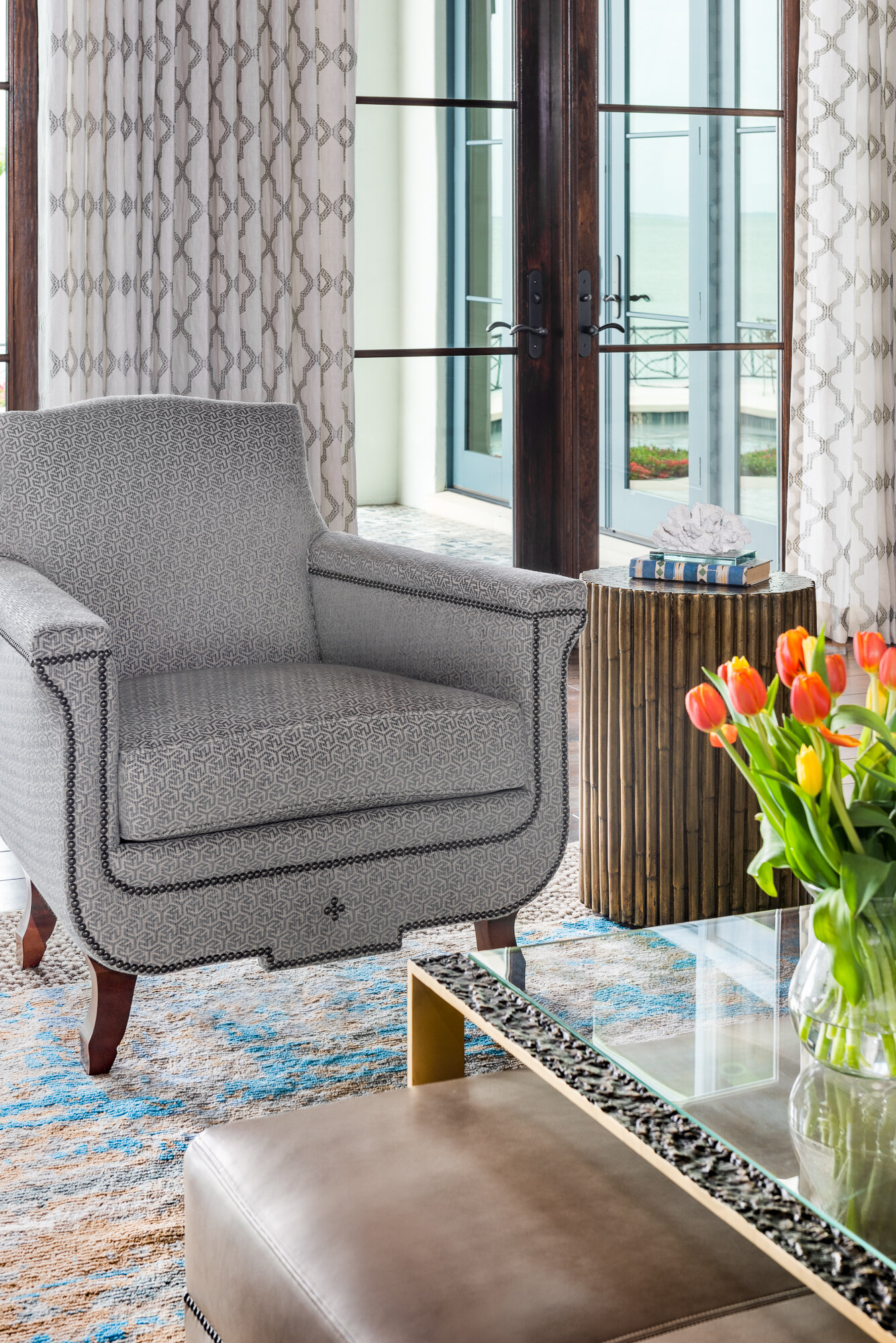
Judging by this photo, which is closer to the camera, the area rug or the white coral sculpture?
the area rug

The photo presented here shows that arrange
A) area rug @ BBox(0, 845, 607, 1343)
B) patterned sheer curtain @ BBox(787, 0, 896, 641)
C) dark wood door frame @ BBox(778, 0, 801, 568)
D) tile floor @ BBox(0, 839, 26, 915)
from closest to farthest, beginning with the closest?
1. area rug @ BBox(0, 845, 607, 1343)
2. tile floor @ BBox(0, 839, 26, 915)
3. patterned sheer curtain @ BBox(787, 0, 896, 641)
4. dark wood door frame @ BBox(778, 0, 801, 568)

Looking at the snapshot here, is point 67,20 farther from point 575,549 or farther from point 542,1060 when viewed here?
point 542,1060

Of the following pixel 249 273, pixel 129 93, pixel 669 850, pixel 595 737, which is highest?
pixel 129 93

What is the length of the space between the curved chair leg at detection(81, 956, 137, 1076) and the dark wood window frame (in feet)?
7.18

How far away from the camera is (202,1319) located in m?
1.17

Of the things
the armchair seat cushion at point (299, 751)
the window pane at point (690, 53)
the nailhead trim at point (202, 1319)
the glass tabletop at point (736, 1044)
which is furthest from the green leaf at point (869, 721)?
the window pane at point (690, 53)

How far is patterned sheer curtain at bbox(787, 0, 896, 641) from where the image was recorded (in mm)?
4566

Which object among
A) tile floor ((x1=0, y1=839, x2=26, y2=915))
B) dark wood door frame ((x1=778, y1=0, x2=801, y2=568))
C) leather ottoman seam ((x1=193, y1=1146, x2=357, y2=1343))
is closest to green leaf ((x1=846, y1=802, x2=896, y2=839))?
leather ottoman seam ((x1=193, y1=1146, x2=357, y2=1343))

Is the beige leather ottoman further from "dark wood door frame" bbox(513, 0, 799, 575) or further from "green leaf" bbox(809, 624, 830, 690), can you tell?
"dark wood door frame" bbox(513, 0, 799, 575)

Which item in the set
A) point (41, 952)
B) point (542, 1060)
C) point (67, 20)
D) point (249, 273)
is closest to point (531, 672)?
point (41, 952)

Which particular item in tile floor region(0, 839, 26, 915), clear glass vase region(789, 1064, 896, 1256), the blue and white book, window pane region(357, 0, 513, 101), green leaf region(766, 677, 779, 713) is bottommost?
tile floor region(0, 839, 26, 915)

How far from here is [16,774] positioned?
6.84ft

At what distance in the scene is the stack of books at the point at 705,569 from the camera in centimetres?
242

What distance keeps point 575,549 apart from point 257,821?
2.72 metres
